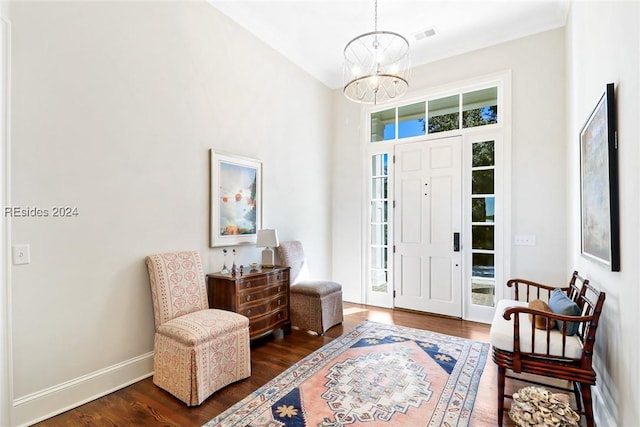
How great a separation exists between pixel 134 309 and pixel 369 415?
204 centimetres

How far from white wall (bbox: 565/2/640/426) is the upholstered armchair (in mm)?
2404

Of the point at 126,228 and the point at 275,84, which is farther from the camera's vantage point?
the point at 275,84

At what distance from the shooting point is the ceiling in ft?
11.4

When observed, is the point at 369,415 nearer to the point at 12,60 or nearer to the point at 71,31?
the point at 12,60

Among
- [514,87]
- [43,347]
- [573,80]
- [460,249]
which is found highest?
[514,87]

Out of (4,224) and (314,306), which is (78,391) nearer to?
(4,224)

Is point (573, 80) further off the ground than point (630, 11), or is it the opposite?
point (573, 80)

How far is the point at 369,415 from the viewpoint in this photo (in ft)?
7.09

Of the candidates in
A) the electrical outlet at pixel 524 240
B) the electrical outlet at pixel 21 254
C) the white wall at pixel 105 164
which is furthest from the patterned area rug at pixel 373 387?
the electrical outlet at pixel 21 254

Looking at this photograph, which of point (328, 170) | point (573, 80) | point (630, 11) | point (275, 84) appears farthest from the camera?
point (328, 170)

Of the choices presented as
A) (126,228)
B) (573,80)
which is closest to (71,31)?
(126,228)

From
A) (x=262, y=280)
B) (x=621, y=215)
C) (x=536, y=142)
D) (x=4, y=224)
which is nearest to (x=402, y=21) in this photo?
(x=536, y=142)

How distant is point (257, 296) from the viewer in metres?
3.28

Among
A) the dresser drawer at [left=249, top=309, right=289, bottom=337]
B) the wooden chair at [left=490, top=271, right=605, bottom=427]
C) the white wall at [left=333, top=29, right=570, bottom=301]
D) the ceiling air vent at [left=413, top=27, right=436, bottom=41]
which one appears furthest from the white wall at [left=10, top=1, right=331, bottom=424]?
the white wall at [left=333, top=29, right=570, bottom=301]
